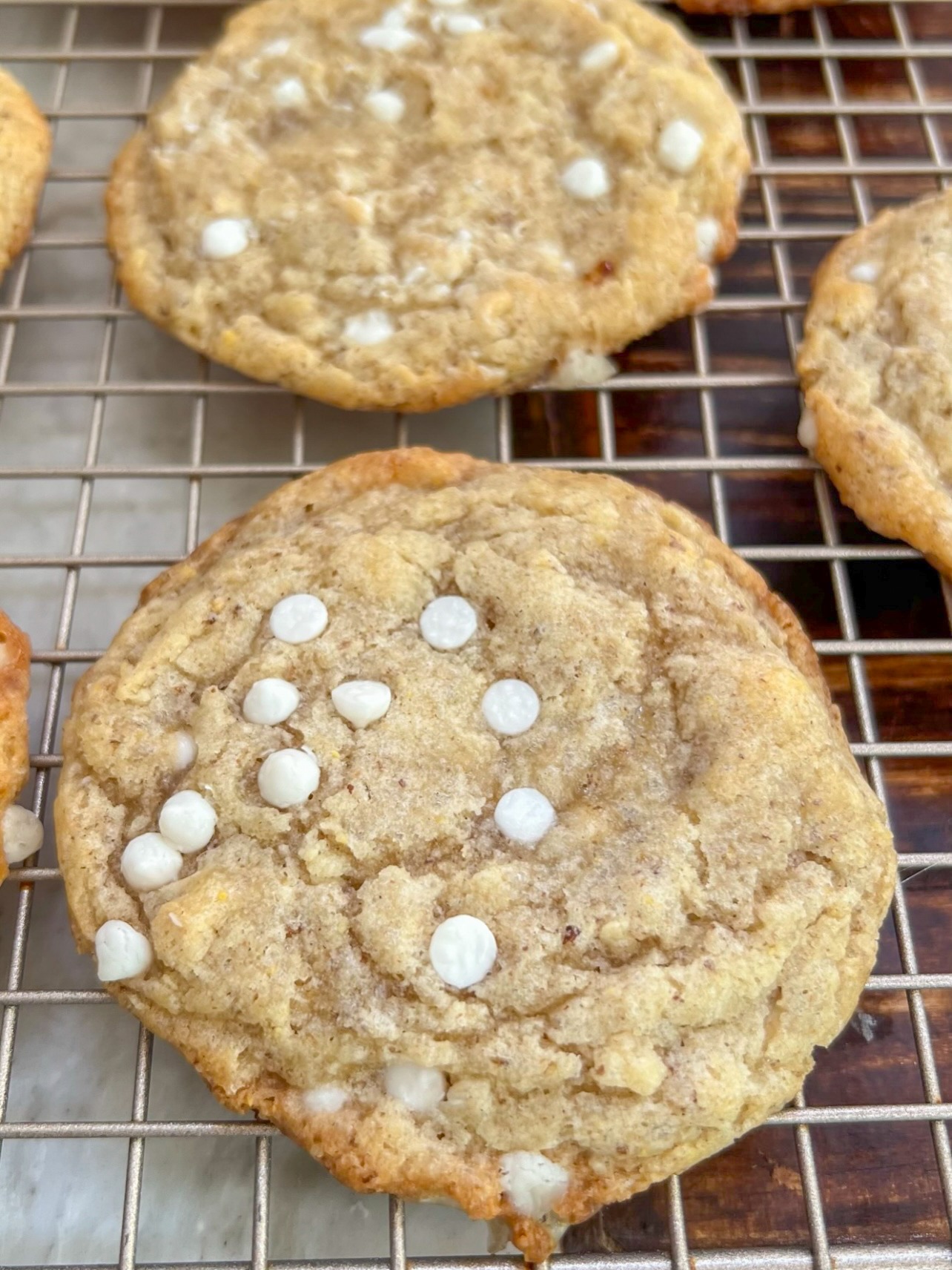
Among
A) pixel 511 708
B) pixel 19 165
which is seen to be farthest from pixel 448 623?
pixel 19 165

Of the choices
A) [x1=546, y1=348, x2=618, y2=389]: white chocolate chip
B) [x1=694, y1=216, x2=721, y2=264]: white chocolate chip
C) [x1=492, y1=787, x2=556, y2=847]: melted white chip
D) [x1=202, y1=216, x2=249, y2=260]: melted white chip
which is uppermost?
[x1=202, y1=216, x2=249, y2=260]: melted white chip

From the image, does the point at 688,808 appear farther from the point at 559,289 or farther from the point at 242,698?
the point at 559,289

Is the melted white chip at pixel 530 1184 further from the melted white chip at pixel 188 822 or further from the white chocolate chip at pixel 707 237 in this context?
the white chocolate chip at pixel 707 237

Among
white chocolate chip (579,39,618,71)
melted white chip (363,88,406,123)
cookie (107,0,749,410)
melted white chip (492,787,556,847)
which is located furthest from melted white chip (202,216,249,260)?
melted white chip (492,787,556,847)

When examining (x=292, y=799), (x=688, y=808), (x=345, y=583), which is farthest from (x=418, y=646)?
(x=688, y=808)

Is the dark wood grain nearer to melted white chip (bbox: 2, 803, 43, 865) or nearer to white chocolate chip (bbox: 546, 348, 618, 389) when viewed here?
white chocolate chip (bbox: 546, 348, 618, 389)

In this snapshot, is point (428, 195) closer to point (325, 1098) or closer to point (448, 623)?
point (448, 623)

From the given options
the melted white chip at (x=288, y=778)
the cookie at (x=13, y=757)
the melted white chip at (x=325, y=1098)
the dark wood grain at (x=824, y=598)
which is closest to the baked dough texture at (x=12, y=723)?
the cookie at (x=13, y=757)
